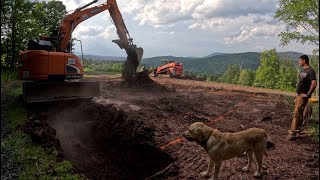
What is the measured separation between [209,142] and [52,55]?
7616mm

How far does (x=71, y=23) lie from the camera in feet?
43.8

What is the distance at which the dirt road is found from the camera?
659cm

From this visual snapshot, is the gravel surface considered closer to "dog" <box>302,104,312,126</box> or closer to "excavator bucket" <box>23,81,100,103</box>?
"excavator bucket" <box>23,81,100,103</box>

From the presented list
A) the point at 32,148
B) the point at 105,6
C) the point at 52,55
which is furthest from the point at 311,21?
the point at 32,148

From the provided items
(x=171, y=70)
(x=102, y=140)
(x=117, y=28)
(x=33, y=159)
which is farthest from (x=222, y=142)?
(x=171, y=70)

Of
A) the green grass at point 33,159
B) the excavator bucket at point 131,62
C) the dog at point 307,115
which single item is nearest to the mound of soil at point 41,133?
the green grass at point 33,159

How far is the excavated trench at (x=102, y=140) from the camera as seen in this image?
811cm

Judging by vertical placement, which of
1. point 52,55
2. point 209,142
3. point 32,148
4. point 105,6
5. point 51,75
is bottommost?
point 32,148

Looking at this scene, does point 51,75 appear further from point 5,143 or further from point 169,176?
point 169,176

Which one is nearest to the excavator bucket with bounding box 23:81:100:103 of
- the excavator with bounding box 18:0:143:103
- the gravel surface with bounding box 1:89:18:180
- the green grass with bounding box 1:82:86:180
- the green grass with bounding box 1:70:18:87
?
the excavator with bounding box 18:0:143:103

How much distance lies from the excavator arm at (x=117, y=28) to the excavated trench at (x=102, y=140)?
3.01 metres

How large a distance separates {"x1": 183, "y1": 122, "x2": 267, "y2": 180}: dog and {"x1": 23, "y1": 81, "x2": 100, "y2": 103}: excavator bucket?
280 inches

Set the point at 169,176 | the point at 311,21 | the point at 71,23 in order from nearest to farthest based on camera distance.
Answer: the point at 169,176 < the point at 71,23 < the point at 311,21

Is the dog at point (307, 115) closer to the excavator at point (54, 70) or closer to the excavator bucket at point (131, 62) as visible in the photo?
the excavator at point (54, 70)
